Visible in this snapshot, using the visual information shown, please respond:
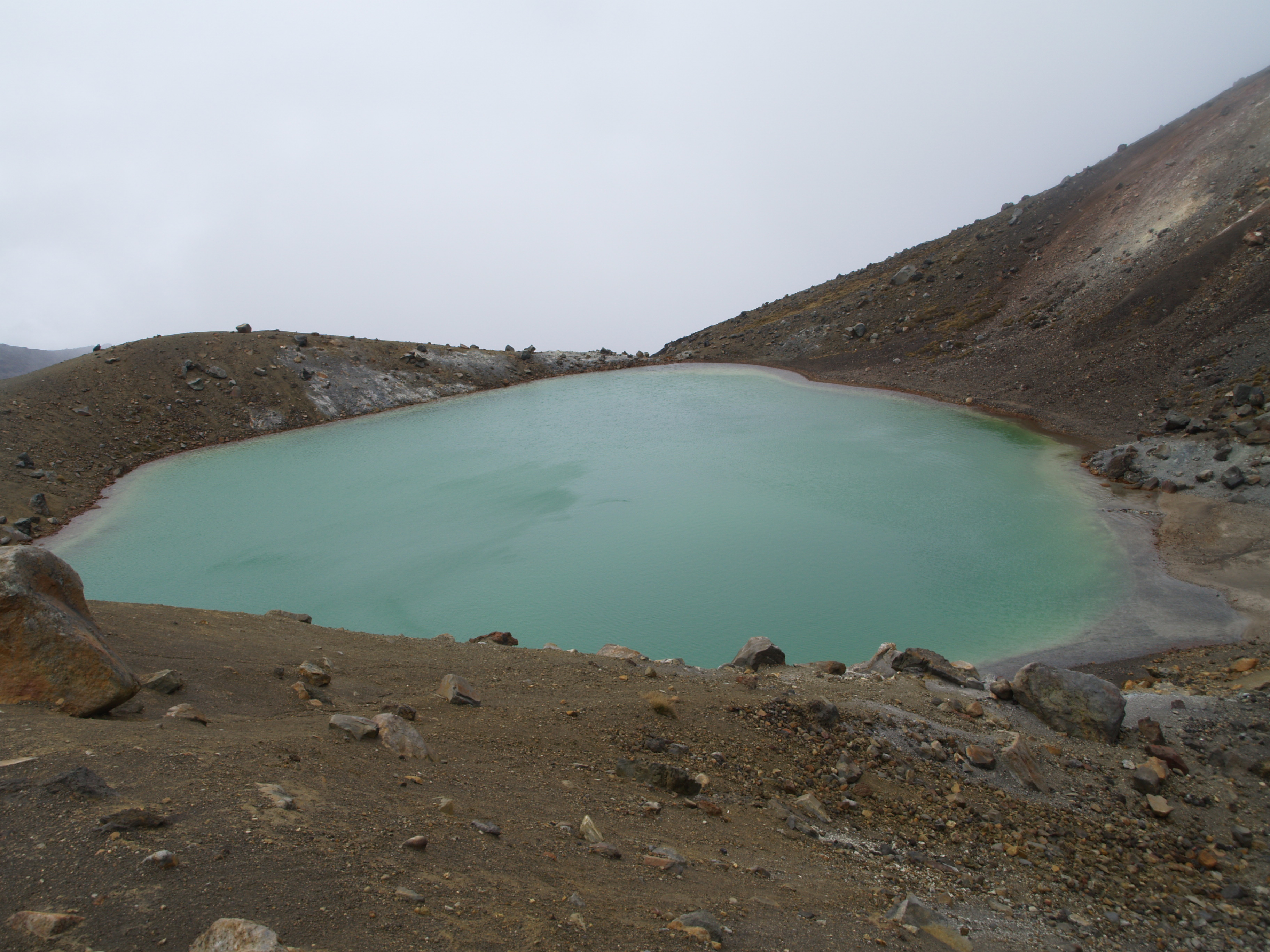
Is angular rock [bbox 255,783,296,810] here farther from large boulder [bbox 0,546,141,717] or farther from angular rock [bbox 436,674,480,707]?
angular rock [bbox 436,674,480,707]

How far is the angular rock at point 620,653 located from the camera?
31.7ft

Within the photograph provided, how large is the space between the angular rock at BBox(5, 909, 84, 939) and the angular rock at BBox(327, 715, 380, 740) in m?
2.60

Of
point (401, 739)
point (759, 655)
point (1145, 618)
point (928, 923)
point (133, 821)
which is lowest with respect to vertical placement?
point (1145, 618)

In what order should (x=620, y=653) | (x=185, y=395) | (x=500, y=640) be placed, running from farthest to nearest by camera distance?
(x=185, y=395) → (x=500, y=640) → (x=620, y=653)

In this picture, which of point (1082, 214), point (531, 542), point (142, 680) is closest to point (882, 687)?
point (142, 680)

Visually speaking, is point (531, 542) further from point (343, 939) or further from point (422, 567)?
point (343, 939)

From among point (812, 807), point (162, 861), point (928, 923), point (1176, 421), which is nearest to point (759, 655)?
point (812, 807)

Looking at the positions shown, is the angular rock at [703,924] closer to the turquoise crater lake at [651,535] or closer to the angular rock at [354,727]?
the angular rock at [354,727]

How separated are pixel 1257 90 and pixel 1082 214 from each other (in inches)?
350

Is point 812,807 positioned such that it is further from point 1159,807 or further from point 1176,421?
point 1176,421

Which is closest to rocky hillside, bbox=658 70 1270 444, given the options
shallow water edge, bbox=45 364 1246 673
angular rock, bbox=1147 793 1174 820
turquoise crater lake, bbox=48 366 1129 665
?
turquoise crater lake, bbox=48 366 1129 665

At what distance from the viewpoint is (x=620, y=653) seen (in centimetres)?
1004

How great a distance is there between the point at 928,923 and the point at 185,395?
35.1m

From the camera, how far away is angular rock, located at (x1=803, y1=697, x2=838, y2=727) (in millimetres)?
7391
